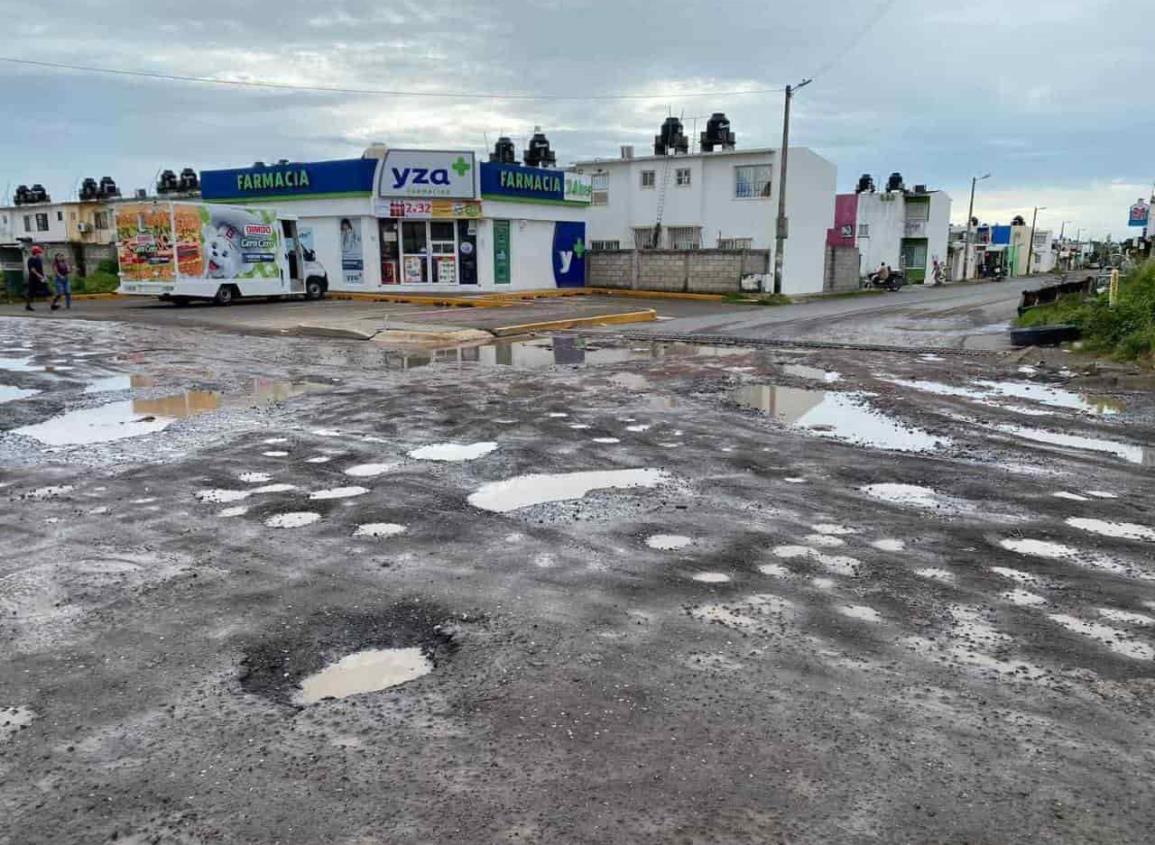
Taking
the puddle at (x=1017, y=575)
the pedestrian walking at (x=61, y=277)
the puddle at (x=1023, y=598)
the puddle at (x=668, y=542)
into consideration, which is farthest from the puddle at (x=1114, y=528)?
the pedestrian walking at (x=61, y=277)

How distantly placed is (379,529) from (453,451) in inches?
95.6

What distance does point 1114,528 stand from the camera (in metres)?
5.94

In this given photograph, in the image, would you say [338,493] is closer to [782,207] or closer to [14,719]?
[14,719]

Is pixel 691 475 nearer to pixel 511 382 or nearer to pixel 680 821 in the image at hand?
pixel 680 821

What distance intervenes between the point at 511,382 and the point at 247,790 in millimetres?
10018

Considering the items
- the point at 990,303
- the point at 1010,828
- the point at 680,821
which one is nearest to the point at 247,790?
the point at 680,821

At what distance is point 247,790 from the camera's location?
2975 millimetres

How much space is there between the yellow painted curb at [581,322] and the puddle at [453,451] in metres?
11.6

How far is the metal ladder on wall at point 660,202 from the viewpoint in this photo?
4156 cm

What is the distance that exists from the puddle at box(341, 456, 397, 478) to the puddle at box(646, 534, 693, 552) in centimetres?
270

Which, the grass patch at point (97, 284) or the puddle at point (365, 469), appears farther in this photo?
the grass patch at point (97, 284)

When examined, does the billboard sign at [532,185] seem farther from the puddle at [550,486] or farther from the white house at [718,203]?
the puddle at [550,486]

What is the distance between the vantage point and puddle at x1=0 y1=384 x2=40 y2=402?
428 inches

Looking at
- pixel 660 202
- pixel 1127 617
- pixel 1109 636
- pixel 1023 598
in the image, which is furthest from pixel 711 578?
pixel 660 202
